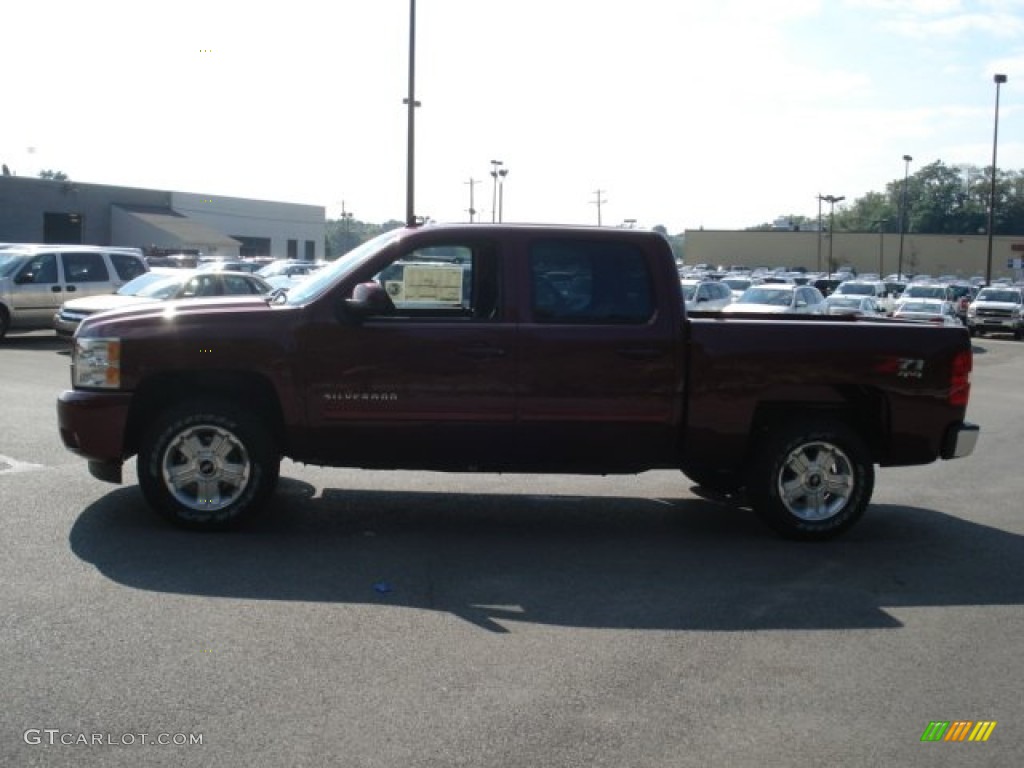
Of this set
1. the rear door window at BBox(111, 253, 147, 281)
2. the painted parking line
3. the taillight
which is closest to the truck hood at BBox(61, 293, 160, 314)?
the rear door window at BBox(111, 253, 147, 281)

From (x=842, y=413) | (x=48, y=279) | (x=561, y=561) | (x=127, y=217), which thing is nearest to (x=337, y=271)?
(x=561, y=561)

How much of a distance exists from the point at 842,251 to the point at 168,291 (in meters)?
103

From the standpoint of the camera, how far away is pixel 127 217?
6191cm

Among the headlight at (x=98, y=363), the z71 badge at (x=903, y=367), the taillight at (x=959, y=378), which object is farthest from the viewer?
the taillight at (x=959, y=378)

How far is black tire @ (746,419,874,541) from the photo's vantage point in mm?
8180

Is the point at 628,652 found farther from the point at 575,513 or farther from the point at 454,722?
the point at 575,513

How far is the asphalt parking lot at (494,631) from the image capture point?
15.4ft

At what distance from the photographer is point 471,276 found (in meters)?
8.09

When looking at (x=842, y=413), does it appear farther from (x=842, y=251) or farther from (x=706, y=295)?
(x=842, y=251)

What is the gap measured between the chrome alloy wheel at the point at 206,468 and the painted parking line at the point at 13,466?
2.40 metres

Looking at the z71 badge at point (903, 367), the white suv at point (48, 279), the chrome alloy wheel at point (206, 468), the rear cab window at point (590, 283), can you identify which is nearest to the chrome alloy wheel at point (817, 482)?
the z71 badge at point (903, 367)

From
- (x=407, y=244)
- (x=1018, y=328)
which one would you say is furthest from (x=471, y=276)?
(x=1018, y=328)

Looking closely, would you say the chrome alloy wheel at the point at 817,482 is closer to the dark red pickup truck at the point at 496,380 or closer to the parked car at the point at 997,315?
the dark red pickup truck at the point at 496,380

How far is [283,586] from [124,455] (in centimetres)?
183
